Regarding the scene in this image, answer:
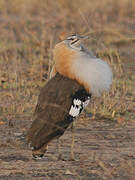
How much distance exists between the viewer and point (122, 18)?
41.4 ft

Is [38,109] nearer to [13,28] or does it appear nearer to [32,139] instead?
[32,139]

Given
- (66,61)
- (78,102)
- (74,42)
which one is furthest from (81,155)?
(74,42)

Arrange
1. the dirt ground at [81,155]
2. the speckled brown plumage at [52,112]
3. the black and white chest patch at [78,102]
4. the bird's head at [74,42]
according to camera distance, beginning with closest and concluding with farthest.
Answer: the dirt ground at [81,155]
the speckled brown plumage at [52,112]
the black and white chest patch at [78,102]
the bird's head at [74,42]

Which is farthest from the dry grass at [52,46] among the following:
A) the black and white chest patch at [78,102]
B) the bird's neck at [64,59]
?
the black and white chest patch at [78,102]

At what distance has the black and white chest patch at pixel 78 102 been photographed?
4.54 m

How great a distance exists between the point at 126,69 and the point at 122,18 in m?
4.68

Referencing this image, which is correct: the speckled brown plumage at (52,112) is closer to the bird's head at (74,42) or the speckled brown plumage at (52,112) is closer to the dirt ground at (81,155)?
the dirt ground at (81,155)

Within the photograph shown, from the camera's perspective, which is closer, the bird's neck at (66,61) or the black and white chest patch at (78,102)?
the black and white chest patch at (78,102)

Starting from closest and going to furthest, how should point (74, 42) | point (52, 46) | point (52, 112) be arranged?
1. point (52, 112)
2. point (74, 42)
3. point (52, 46)

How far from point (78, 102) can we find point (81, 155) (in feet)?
1.57

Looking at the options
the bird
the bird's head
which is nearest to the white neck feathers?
the bird

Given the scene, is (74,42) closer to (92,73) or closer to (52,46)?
(92,73)

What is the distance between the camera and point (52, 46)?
848 cm

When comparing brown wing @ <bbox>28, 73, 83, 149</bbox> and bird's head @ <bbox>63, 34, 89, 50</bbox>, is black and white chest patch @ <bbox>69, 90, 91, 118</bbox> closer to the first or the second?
brown wing @ <bbox>28, 73, 83, 149</bbox>
